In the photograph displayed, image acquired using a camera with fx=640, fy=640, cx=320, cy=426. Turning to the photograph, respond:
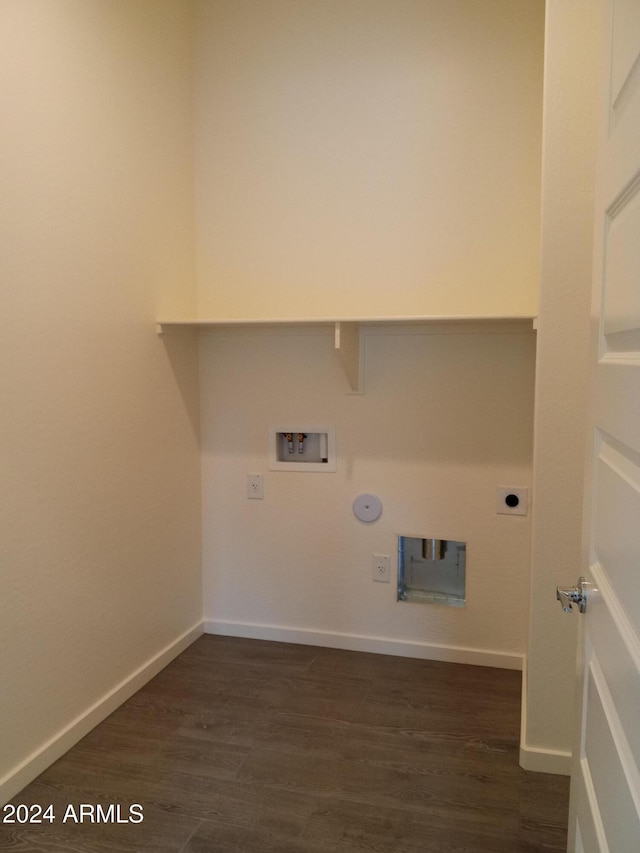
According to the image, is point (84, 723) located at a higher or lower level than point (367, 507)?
lower

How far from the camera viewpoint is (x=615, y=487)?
0.94m

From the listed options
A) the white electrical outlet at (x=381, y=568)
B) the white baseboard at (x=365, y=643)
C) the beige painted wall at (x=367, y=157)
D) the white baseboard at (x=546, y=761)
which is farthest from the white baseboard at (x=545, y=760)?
the beige painted wall at (x=367, y=157)

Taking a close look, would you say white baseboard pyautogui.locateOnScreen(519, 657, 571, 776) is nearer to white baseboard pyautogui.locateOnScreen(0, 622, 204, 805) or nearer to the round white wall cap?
the round white wall cap

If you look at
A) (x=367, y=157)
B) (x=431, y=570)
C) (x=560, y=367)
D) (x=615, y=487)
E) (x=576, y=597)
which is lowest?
(x=431, y=570)

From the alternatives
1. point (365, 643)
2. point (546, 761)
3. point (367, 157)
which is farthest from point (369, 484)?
point (367, 157)

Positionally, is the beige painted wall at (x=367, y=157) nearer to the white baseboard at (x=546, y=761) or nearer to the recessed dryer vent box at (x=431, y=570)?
the recessed dryer vent box at (x=431, y=570)

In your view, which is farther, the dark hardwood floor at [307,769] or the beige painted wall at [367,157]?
the beige painted wall at [367,157]

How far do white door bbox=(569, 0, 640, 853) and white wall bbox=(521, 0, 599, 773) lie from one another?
0.69 metres

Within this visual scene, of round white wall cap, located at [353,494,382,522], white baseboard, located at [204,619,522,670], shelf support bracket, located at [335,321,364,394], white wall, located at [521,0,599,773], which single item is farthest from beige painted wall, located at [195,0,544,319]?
white baseboard, located at [204,619,522,670]

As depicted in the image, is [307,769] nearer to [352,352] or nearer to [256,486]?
[256,486]

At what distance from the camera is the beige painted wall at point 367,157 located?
93.0 inches

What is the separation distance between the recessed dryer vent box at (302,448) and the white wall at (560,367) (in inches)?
40.5

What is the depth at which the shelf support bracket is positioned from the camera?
2.38m

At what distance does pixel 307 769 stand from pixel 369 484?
1.10 metres
